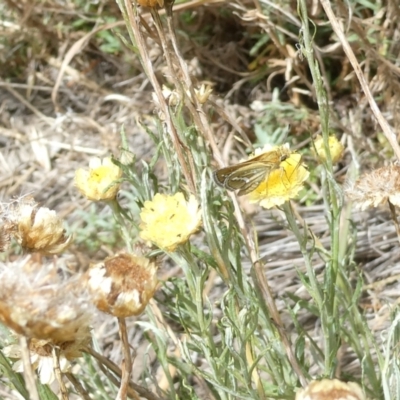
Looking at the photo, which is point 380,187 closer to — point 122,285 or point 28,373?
point 122,285

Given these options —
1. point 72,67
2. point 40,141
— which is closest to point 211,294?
point 40,141

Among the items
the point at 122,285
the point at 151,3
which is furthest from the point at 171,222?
the point at 151,3

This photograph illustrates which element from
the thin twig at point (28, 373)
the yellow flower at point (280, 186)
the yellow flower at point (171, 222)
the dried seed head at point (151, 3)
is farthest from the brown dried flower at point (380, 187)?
the thin twig at point (28, 373)

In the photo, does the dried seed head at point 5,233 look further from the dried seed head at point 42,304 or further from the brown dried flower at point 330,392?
the brown dried flower at point 330,392

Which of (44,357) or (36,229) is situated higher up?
(36,229)

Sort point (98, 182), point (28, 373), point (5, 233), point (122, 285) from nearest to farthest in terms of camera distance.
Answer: point (28, 373) < point (122, 285) < point (5, 233) < point (98, 182)

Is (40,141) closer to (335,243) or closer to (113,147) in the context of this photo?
(113,147)

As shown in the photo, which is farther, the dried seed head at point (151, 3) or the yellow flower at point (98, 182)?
the yellow flower at point (98, 182)
